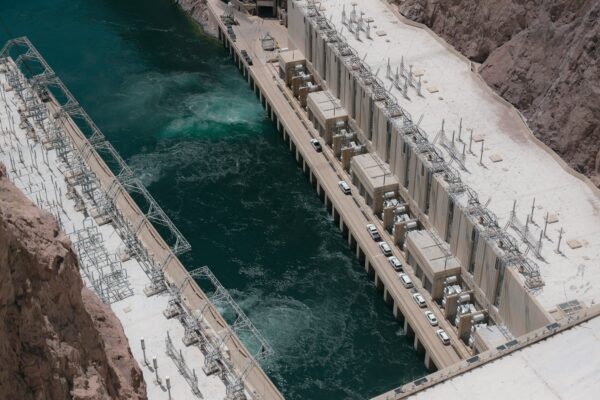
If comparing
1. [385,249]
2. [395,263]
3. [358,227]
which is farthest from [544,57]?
[395,263]

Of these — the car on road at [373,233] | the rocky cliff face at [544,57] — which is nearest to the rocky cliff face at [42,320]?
the car on road at [373,233]

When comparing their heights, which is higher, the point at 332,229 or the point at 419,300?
the point at 419,300

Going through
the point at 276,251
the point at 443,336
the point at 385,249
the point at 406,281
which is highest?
the point at 385,249

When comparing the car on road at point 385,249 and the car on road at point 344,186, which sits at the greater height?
the car on road at point 344,186

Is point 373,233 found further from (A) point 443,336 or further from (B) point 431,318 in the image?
(A) point 443,336

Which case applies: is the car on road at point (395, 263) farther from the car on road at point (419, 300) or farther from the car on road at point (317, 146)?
the car on road at point (317, 146)

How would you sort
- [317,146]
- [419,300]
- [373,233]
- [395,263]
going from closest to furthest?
[419,300] < [395,263] < [373,233] < [317,146]
